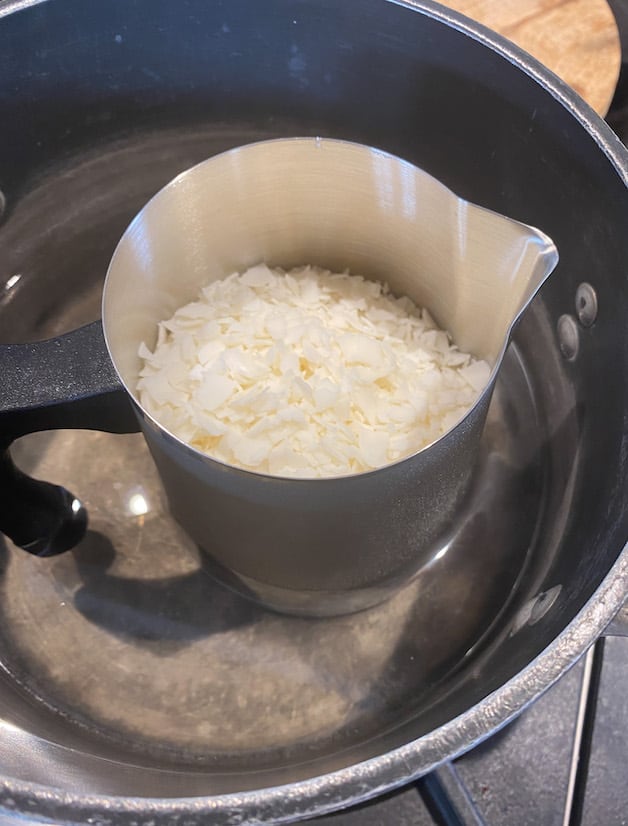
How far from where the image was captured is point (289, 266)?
28.6 inches

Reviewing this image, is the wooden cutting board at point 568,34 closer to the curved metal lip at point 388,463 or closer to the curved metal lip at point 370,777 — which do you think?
the curved metal lip at point 388,463

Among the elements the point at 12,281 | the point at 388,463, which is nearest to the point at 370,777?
the point at 388,463

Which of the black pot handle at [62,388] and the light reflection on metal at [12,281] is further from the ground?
Result: the black pot handle at [62,388]

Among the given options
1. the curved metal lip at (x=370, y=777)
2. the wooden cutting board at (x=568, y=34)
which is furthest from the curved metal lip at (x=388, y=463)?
the wooden cutting board at (x=568, y=34)

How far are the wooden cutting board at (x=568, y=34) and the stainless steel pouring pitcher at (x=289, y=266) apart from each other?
322 millimetres

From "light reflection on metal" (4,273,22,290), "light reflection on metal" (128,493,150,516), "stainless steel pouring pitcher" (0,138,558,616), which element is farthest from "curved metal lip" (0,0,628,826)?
"light reflection on metal" (4,273,22,290)

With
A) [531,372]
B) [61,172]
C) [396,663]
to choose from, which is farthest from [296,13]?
[396,663]

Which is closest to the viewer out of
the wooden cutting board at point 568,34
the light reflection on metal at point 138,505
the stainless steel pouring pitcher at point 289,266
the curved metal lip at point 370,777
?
the curved metal lip at point 370,777

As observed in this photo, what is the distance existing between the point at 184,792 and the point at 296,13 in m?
0.63

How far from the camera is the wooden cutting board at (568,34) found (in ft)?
2.60

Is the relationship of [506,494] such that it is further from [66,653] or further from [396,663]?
[66,653]

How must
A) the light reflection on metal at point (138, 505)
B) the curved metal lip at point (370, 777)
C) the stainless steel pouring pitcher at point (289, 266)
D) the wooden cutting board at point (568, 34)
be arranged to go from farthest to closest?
the wooden cutting board at point (568, 34)
the light reflection on metal at point (138, 505)
the stainless steel pouring pitcher at point (289, 266)
the curved metal lip at point (370, 777)

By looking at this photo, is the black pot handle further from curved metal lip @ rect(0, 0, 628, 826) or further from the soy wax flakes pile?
curved metal lip @ rect(0, 0, 628, 826)

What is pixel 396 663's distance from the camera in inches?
23.9
